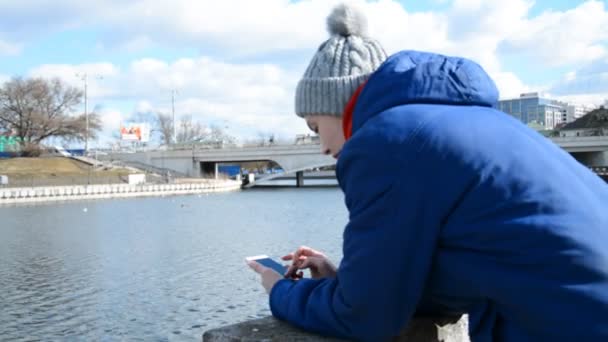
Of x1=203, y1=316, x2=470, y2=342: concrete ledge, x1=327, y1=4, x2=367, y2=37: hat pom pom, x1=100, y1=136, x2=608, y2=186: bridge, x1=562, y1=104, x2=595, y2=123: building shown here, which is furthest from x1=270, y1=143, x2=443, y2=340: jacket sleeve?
x1=562, y1=104, x2=595, y2=123: building

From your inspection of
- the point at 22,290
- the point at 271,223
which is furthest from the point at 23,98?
the point at 22,290

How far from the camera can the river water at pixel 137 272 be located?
9.91 m

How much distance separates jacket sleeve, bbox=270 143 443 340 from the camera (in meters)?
1.38

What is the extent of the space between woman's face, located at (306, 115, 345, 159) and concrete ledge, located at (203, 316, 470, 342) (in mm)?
523

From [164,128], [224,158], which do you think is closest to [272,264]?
[224,158]

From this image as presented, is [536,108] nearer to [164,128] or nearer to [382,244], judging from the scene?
[164,128]

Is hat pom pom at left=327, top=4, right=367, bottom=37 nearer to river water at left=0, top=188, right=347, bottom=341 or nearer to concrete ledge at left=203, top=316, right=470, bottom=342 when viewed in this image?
concrete ledge at left=203, top=316, right=470, bottom=342

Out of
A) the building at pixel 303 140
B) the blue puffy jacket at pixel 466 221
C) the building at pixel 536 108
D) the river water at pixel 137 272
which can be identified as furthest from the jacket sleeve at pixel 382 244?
the building at pixel 536 108

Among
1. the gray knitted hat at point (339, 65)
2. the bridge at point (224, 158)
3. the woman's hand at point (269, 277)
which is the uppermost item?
the bridge at point (224, 158)

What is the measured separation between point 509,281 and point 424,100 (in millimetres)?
461

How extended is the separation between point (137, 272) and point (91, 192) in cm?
3365

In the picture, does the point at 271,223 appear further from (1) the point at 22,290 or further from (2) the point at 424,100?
(2) the point at 424,100

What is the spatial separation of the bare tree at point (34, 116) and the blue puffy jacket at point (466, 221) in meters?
71.3

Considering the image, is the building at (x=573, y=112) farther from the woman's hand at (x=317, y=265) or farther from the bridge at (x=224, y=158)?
the woman's hand at (x=317, y=265)
